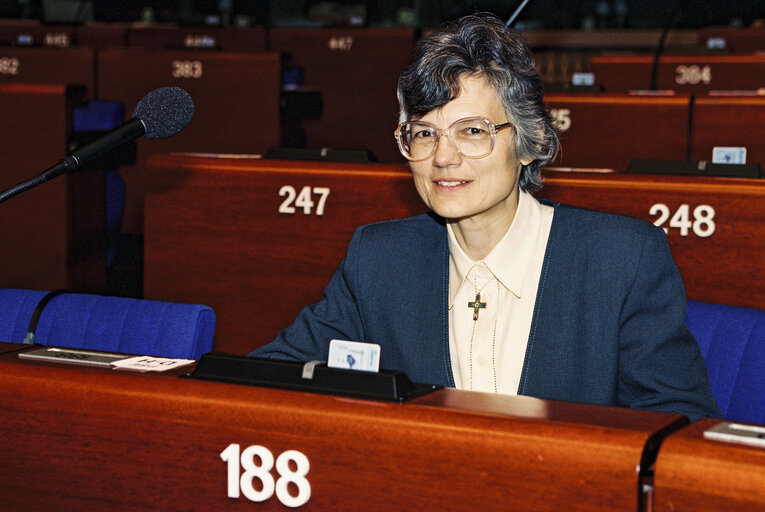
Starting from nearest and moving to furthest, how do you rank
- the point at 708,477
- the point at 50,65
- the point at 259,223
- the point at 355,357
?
the point at 708,477
the point at 355,357
the point at 259,223
the point at 50,65

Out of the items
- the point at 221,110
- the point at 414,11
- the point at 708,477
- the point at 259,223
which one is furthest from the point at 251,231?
the point at 414,11

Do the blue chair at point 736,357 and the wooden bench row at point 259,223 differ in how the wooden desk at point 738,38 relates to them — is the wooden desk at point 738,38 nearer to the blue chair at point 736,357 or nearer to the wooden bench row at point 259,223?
the wooden bench row at point 259,223

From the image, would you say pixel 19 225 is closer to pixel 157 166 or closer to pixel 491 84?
pixel 157 166

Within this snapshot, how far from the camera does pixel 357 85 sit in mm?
5992

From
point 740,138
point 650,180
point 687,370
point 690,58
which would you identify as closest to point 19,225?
point 650,180

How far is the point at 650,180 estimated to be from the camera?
230 cm

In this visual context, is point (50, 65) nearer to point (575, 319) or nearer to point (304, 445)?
point (575, 319)

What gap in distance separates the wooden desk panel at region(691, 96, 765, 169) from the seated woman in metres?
1.83

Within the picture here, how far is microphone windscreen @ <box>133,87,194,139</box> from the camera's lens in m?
1.31

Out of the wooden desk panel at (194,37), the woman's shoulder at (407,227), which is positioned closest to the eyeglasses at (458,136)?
the woman's shoulder at (407,227)

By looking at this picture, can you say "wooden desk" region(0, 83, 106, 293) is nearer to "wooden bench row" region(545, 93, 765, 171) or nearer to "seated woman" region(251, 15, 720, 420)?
"wooden bench row" region(545, 93, 765, 171)

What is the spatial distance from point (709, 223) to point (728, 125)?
1.18 meters

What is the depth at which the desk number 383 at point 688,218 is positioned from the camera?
226cm

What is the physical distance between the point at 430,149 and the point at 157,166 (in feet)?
4.58
